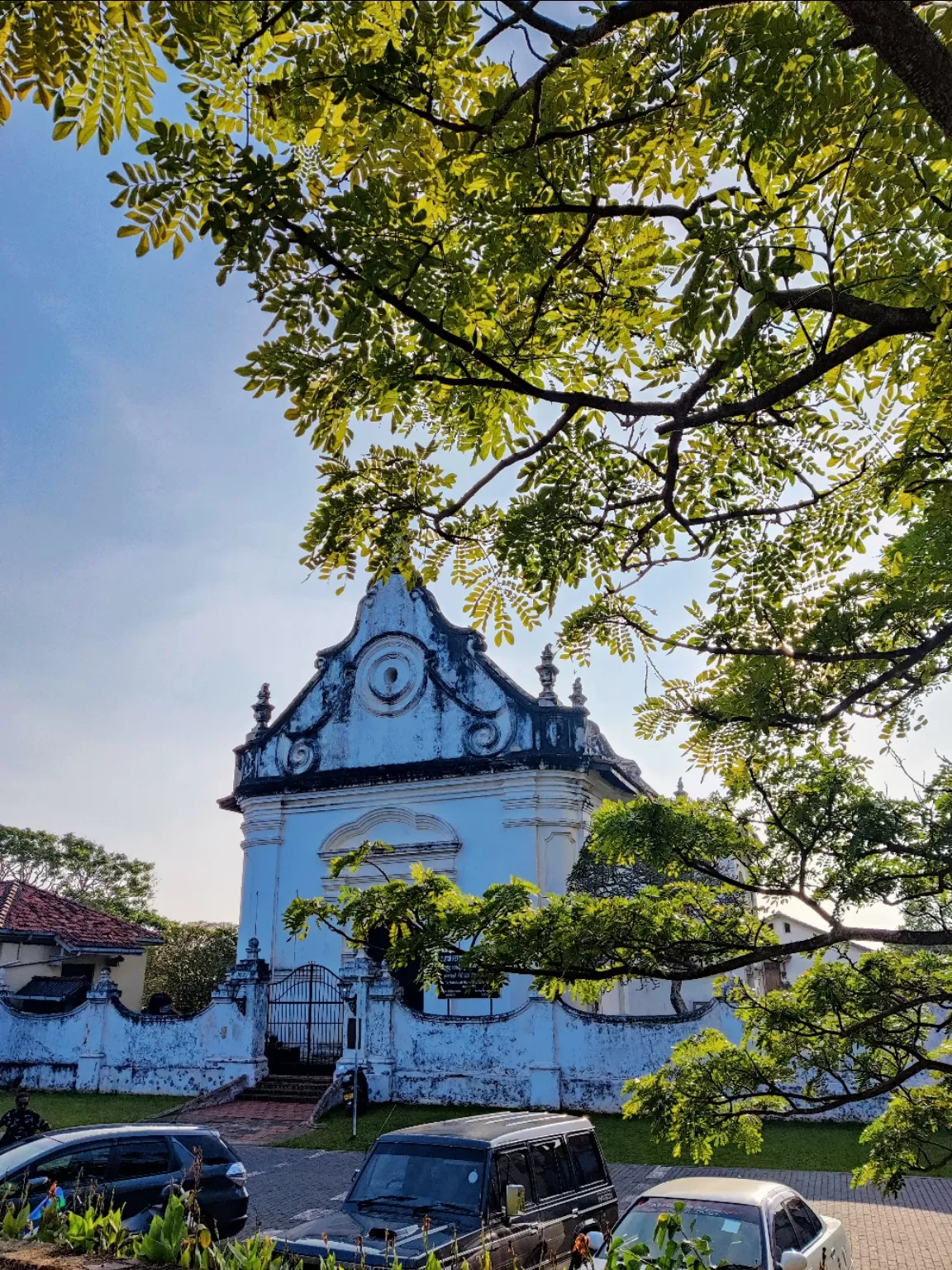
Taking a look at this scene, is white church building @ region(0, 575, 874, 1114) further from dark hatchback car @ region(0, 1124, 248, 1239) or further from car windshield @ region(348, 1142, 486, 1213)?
car windshield @ region(348, 1142, 486, 1213)

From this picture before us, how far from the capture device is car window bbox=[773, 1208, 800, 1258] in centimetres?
681

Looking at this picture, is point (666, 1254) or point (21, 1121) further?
point (21, 1121)

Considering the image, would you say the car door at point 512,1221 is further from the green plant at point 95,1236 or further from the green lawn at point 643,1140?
the green lawn at point 643,1140

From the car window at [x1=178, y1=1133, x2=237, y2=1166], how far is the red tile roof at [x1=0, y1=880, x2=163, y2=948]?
15988 mm

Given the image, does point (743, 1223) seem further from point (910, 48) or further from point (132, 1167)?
point (910, 48)

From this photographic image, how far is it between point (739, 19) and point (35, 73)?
2.47 metres

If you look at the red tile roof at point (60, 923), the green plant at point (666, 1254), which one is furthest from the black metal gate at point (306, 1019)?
the green plant at point (666, 1254)

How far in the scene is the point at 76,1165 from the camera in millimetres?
8898

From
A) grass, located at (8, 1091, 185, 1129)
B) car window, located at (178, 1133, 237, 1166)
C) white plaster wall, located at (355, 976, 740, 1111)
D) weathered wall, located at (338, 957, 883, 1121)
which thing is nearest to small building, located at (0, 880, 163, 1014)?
grass, located at (8, 1091, 185, 1129)

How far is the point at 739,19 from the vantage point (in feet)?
12.1

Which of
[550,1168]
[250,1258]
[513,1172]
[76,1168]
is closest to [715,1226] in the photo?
[513,1172]

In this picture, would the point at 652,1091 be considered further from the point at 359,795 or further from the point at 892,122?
the point at 359,795

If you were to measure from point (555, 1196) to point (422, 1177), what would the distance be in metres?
1.15

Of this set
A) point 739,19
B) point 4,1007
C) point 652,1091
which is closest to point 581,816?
point 4,1007
